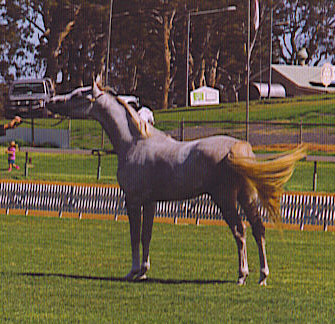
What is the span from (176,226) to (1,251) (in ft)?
22.3

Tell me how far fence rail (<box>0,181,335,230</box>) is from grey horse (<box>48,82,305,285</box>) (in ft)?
31.4

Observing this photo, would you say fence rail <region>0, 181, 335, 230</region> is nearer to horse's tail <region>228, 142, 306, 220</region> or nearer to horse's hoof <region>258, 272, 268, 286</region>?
horse's hoof <region>258, 272, 268, 286</region>

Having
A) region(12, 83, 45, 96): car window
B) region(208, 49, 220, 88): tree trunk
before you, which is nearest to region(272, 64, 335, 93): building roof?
region(208, 49, 220, 88): tree trunk

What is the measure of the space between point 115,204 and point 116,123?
1149 cm

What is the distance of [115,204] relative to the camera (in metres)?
22.6

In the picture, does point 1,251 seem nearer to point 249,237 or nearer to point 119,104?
point 119,104

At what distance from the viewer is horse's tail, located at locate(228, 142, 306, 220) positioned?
10.5m

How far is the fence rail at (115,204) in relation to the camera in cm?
2116

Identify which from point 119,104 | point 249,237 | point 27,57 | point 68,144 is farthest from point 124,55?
point 119,104

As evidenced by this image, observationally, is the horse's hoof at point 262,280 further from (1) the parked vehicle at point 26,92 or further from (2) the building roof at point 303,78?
(2) the building roof at point 303,78

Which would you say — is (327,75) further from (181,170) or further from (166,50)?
(181,170)

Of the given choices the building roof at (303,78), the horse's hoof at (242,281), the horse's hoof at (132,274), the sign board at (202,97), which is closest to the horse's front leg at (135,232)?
the horse's hoof at (132,274)

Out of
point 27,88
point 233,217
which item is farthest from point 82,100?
point 27,88

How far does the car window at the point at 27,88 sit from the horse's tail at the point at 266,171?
42.4 meters
